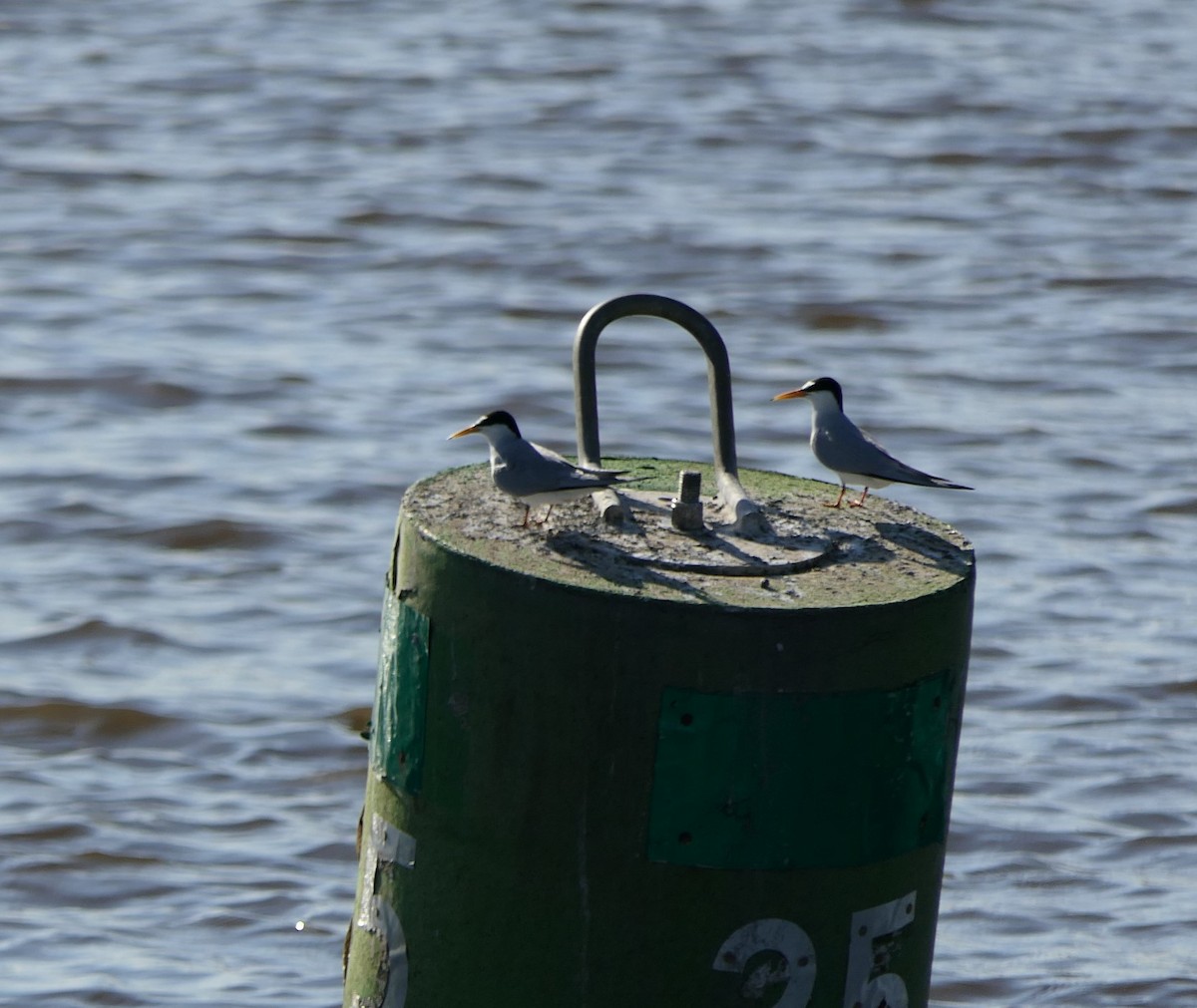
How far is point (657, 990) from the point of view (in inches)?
126

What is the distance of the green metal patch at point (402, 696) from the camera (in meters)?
3.27

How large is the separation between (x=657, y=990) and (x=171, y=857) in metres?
3.05

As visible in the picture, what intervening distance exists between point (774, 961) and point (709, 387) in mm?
944

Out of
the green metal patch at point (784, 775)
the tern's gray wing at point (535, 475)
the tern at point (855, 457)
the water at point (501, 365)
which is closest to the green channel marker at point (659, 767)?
the green metal patch at point (784, 775)

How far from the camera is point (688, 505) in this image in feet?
11.4

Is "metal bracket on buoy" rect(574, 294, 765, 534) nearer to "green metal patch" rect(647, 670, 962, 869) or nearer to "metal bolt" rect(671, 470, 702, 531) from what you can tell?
"metal bolt" rect(671, 470, 702, 531)

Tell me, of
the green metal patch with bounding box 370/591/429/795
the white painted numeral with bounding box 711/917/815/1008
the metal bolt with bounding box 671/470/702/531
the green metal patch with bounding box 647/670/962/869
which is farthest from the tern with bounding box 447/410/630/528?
the white painted numeral with bounding box 711/917/815/1008

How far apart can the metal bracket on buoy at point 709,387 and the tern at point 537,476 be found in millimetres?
51

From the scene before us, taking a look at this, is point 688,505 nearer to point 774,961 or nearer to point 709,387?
point 709,387

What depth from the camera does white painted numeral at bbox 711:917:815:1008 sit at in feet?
10.5

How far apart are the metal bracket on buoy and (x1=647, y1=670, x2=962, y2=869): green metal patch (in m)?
0.48

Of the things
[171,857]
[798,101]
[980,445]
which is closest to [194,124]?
[798,101]

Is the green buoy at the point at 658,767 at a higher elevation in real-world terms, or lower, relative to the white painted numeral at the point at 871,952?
higher

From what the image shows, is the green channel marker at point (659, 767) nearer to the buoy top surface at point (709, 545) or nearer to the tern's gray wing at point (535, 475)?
the buoy top surface at point (709, 545)
